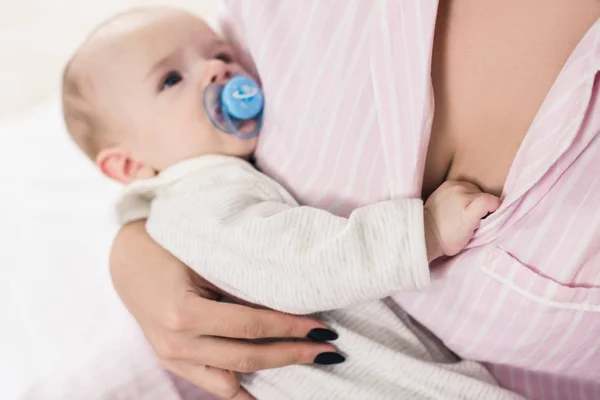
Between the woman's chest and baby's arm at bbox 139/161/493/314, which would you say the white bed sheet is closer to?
baby's arm at bbox 139/161/493/314

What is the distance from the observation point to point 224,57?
2.83 feet

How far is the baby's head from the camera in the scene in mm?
804

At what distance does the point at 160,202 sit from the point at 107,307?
0.32m

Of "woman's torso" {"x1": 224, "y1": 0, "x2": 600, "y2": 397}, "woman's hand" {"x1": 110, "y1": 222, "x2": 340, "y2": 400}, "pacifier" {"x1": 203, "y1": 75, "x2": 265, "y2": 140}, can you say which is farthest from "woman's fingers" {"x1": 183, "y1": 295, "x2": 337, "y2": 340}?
"pacifier" {"x1": 203, "y1": 75, "x2": 265, "y2": 140}

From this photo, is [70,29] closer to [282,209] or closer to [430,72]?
[282,209]

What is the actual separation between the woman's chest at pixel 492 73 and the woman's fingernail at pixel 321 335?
246mm

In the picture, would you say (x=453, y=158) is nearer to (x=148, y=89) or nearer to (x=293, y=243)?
(x=293, y=243)

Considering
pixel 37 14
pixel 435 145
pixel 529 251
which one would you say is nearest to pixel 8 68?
pixel 37 14

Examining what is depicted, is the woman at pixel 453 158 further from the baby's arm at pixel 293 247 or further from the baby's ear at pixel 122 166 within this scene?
the baby's ear at pixel 122 166

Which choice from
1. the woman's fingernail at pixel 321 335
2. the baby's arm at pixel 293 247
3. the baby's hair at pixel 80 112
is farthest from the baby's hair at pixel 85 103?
the woman's fingernail at pixel 321 335

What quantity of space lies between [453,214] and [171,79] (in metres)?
0.49

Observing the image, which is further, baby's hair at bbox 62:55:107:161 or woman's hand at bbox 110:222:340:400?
baby's hair at bbox 62:55:107:161

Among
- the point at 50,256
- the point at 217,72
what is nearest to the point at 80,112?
the point at 217,72

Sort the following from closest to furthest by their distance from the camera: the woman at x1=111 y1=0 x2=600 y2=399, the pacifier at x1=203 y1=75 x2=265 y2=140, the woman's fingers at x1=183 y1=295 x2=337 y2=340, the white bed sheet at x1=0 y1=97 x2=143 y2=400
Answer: the woman at x1=111 y1=0 x2=600 y2=399
the woman's fingers at x1=183 y1=295 x2=337 y2=340
the pacifier at x1=203 y1=75 x2=265 y2=140
the white bed sheet at x1=0 y1=97 x2=143 y2=400
